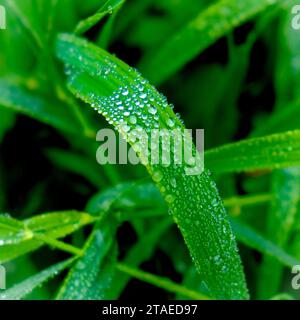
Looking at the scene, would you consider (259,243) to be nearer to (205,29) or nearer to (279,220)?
(279,220)

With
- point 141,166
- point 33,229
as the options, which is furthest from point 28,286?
point 141,166

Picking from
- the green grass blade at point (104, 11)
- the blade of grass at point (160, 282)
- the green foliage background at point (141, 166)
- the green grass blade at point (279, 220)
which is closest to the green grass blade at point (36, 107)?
the green foliage background at point (141, 166)

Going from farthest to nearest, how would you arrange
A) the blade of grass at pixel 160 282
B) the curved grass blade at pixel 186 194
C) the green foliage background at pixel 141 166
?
1. the blade of grass at pixel 160 282
2. the green foliage background at pixel 141 166
3. the curved grass blade at pixel 186 194

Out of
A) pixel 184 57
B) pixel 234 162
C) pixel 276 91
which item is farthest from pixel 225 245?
pixel 276 91

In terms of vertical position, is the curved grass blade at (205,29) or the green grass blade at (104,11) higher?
the curved grass blade at (205,29)

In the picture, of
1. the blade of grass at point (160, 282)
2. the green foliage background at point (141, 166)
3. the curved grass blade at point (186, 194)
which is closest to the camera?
the curved grass blade at point (186, 194)

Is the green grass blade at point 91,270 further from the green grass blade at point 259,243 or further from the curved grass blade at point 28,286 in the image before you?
the green grass blade at point 259,243

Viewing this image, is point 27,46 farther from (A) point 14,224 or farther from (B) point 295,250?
(B) point 295,250
